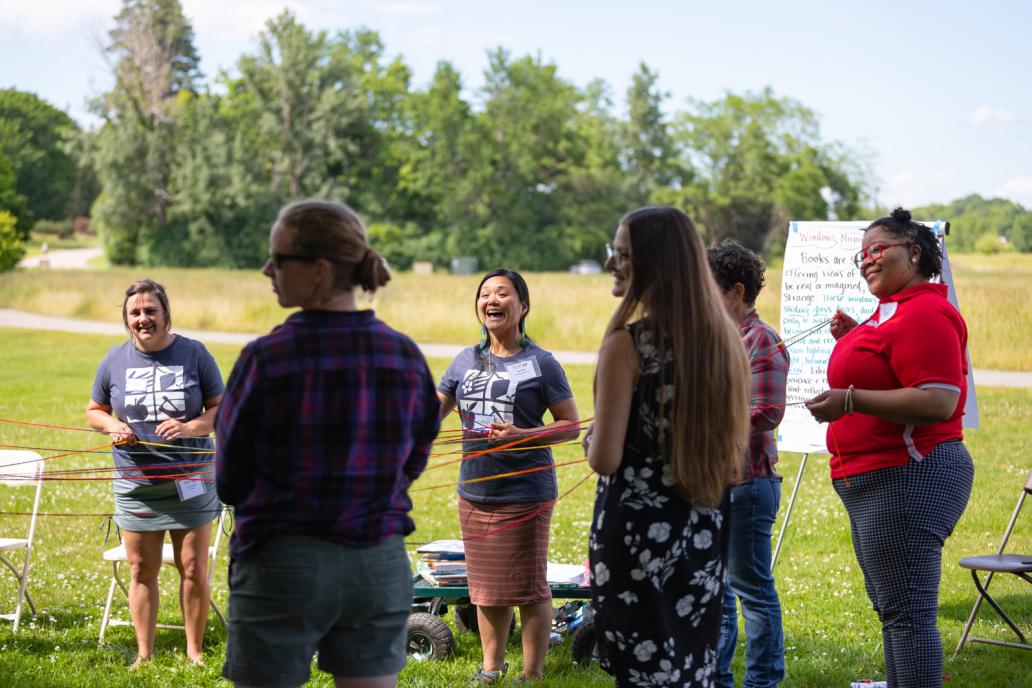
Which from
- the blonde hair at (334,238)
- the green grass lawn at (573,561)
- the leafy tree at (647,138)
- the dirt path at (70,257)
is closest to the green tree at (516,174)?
the leafy tree at (647,138)

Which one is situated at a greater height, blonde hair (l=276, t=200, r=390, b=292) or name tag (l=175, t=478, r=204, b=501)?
blonde hair (l=276, t=200, r=390, b=292)

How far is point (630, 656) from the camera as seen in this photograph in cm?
279

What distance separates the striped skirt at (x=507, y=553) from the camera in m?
4.39

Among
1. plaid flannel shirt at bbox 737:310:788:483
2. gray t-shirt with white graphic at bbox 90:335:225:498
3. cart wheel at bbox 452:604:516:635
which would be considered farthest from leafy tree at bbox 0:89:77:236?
plaid flannel shirt at bbox 737:310:788:483

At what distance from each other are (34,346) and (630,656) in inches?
839

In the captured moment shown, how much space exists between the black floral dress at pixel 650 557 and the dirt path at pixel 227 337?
45.1 ft

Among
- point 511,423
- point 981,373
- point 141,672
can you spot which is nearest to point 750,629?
point 511,423

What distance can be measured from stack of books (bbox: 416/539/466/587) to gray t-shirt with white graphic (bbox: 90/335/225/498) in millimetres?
1224

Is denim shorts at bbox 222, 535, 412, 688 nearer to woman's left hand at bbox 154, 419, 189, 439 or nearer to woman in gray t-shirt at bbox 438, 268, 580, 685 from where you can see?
woman in gray t-shirt at bbox 438, 268, 580, 685

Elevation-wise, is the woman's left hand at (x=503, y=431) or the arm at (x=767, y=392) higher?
the arm at (x=767, y=392)

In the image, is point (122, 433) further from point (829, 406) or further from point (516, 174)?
point (516, 174)

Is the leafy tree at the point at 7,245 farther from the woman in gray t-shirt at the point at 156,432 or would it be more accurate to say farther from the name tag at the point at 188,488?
the name tag at the point at 188,488

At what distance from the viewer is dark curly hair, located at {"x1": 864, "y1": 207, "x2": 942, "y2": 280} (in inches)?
139

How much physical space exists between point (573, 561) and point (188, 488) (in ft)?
10.3
